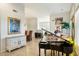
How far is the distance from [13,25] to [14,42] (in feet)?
2.76

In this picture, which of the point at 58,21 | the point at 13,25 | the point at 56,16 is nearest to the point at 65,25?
the point at 58,21

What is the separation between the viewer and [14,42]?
4.82 m

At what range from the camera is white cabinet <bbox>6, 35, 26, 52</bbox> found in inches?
185

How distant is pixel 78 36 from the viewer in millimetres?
3018

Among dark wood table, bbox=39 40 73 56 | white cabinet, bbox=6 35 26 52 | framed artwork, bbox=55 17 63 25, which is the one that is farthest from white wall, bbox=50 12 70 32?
white cabinet, bbox=6 35 26 52

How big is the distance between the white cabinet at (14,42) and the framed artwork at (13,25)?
14.6 inches

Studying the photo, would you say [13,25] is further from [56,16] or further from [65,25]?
[65,25]

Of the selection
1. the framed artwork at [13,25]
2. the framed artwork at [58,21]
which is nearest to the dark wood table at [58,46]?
the framed artwork at [58,21]

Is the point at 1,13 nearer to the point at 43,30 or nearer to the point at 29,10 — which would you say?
the point at 29,10

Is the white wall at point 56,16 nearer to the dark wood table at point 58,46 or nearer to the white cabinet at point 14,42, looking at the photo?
the dark wood table at point 58,46

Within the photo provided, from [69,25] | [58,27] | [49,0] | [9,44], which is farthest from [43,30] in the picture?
[9,44]

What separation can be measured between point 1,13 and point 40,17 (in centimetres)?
167

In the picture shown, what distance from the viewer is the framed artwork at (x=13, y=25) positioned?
425 centimetres

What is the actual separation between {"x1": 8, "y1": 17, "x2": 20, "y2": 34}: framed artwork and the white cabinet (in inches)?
14.6
